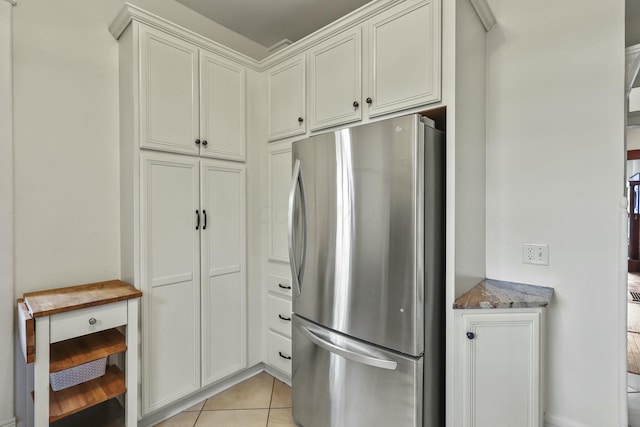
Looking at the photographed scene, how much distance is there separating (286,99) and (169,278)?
139cm

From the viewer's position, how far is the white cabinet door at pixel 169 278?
1.73 m

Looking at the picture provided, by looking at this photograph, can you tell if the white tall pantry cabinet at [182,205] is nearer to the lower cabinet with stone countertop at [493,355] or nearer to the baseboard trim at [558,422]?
the lower cabinet with stone countertop at [493,355]

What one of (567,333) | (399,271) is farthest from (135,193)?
(567,333)

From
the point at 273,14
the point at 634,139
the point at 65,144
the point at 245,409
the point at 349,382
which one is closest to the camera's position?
the point at 349,382

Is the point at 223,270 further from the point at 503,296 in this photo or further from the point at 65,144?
the point at 503,296

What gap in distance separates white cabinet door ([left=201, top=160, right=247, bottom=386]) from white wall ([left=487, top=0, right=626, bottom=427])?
1.62 metres

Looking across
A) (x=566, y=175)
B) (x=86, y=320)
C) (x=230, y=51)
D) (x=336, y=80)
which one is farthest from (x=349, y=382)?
(x=230, y=51)

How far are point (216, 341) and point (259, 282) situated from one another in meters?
0.49

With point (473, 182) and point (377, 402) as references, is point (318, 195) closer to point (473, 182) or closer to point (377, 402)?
point (473, 182)

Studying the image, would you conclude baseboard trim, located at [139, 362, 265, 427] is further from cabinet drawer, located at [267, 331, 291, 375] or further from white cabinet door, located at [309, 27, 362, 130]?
white cabinet door, located at [309, 27, 362, 130]

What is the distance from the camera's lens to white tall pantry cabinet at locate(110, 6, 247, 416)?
171 centimetres

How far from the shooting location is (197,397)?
1.99 metres

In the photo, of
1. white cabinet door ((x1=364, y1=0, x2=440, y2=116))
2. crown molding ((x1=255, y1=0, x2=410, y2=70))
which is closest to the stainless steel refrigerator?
white cabinet door ((x1=364, y1=0, x2=440, y2=116))

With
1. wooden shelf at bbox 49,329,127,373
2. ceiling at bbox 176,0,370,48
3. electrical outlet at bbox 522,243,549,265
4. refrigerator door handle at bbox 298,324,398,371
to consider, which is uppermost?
ceiling at bbox 176,0,370,48
